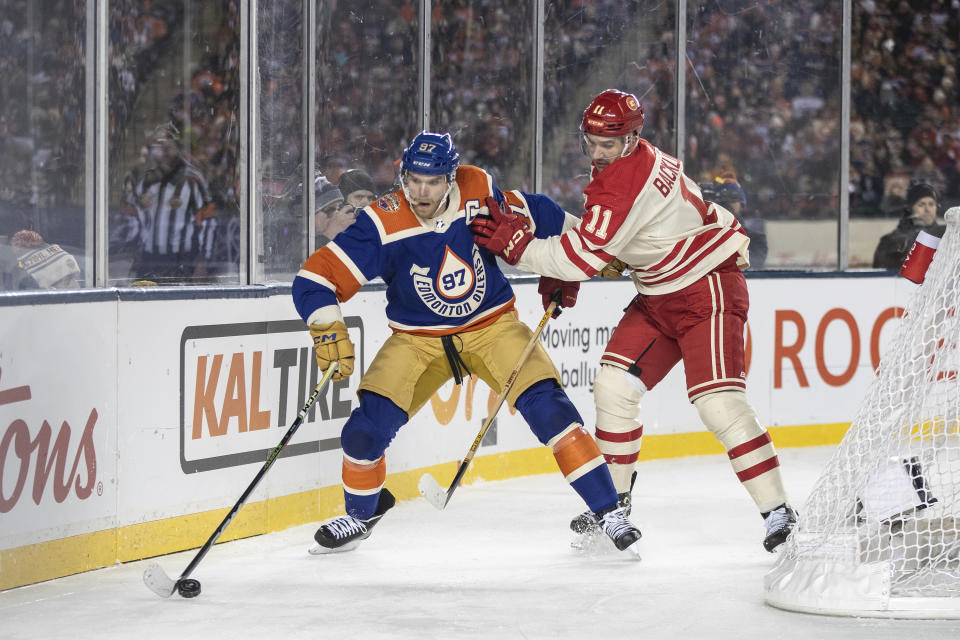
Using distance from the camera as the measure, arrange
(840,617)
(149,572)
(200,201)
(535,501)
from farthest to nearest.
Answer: (535,501)
(200,201)
(149,572)
(840,617)

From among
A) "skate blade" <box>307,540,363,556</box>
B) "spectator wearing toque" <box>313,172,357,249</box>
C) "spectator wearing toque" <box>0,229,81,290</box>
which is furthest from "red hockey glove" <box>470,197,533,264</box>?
"spectator wearing toque" <box>313,172,357,249</box>

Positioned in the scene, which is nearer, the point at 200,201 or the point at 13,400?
the point at 13,400

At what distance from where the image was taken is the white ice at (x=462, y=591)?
11.5ft

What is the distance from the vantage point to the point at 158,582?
3.80m

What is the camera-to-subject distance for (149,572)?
12.5 feet

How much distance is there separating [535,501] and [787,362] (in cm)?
223

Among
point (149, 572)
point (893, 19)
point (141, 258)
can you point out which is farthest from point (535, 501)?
point (893, 19)

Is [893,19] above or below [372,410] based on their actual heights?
above

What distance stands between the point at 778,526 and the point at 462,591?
0.99m

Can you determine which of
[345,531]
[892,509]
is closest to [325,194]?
[345,531]

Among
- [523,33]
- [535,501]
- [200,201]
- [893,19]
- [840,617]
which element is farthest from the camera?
[893,19]

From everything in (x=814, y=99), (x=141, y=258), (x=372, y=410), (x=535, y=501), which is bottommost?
(x=535, y=501)

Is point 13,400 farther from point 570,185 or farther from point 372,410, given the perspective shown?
point 570,185

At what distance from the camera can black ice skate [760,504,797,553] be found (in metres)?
4.32
